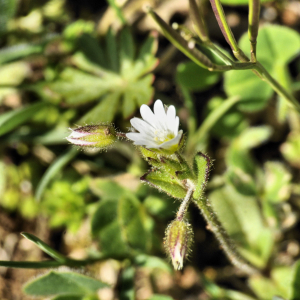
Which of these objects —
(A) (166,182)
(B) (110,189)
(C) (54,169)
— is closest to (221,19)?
(A) (166,182)

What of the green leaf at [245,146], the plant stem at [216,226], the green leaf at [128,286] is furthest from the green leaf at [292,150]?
the green leaf at [128,286]

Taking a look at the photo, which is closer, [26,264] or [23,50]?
[26,264]

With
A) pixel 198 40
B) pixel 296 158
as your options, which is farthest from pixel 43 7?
pixel 296 158

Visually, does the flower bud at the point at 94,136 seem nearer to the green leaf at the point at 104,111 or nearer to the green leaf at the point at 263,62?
the green leaf at the point at 104,111

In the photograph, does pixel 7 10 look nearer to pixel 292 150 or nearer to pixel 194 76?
pixel 194 76

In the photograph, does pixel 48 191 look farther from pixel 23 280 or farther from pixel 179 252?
pixel 179 252

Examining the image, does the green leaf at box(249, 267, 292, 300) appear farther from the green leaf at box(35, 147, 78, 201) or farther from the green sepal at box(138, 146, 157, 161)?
the green leaf at box(35, 147, 78, 201)
